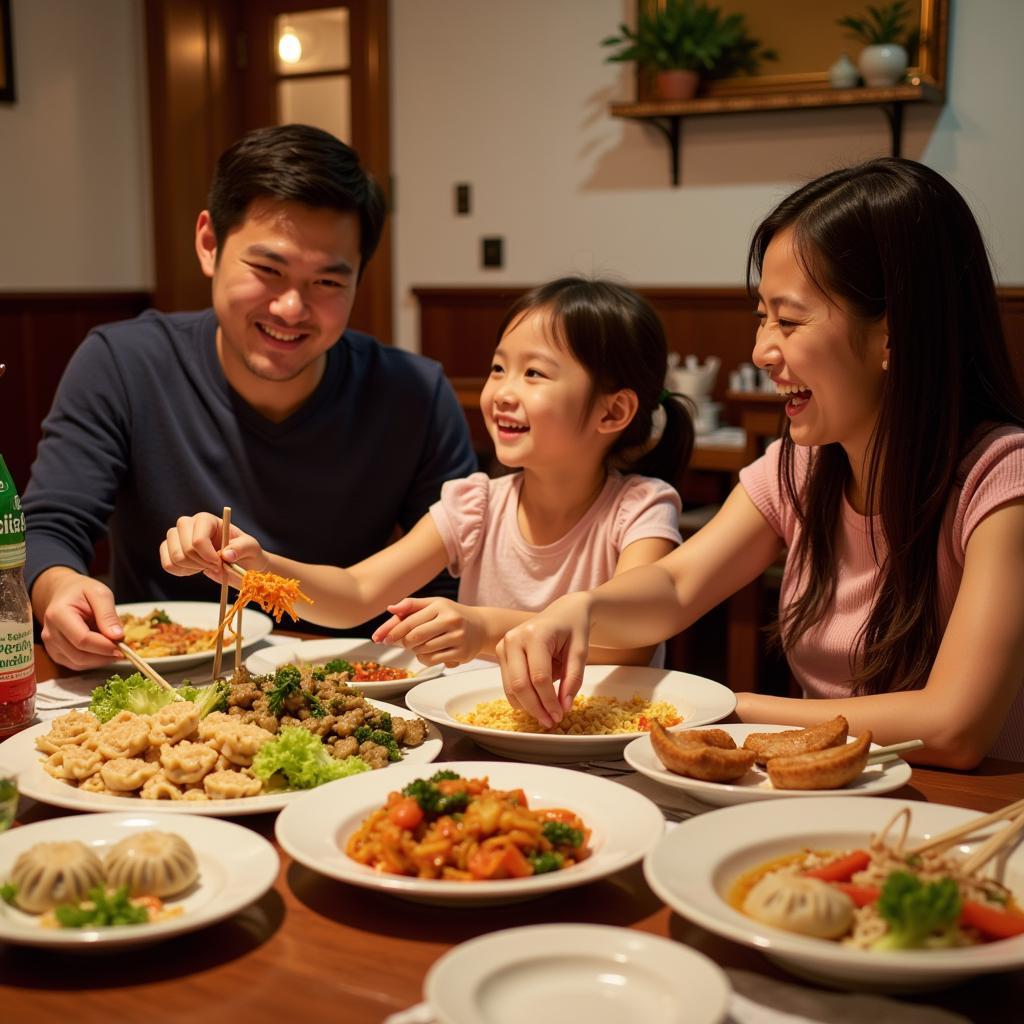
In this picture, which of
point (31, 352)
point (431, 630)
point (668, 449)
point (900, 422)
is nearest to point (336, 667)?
point (431, 630)

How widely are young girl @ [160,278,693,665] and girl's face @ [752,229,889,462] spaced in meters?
0.45

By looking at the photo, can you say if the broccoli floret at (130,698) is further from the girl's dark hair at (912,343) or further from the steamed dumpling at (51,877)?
the girl's dark hair at (912,343)

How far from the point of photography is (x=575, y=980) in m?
0.85

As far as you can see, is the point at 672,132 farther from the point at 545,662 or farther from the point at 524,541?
the point at 545,662

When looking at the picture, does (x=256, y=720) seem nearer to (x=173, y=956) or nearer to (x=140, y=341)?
(x=173, y=956)

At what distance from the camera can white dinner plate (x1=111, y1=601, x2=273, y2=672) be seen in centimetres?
173

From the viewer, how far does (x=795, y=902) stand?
913 mm

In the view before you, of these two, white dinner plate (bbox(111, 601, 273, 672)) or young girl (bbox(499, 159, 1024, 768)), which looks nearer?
young girl (bbox(499, 159, 1024, 768))

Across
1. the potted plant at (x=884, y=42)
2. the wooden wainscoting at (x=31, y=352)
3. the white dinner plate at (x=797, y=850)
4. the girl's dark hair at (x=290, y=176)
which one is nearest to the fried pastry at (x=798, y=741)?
the white dinner plate at (x=797, y=850)

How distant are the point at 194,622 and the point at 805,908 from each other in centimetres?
136

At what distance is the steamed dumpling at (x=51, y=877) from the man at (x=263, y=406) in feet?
4.00

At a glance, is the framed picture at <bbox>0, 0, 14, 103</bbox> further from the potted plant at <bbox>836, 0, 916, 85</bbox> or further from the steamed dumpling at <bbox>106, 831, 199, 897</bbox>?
the steamed dumpling at <bbox>106, 831, 199, 897</bbox>

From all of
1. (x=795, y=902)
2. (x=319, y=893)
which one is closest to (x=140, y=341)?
(x=319, y=893)

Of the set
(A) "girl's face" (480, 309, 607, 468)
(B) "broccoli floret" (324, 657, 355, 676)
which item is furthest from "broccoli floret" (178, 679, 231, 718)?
(A) "girl's face" (480, 309, 607, 468)
